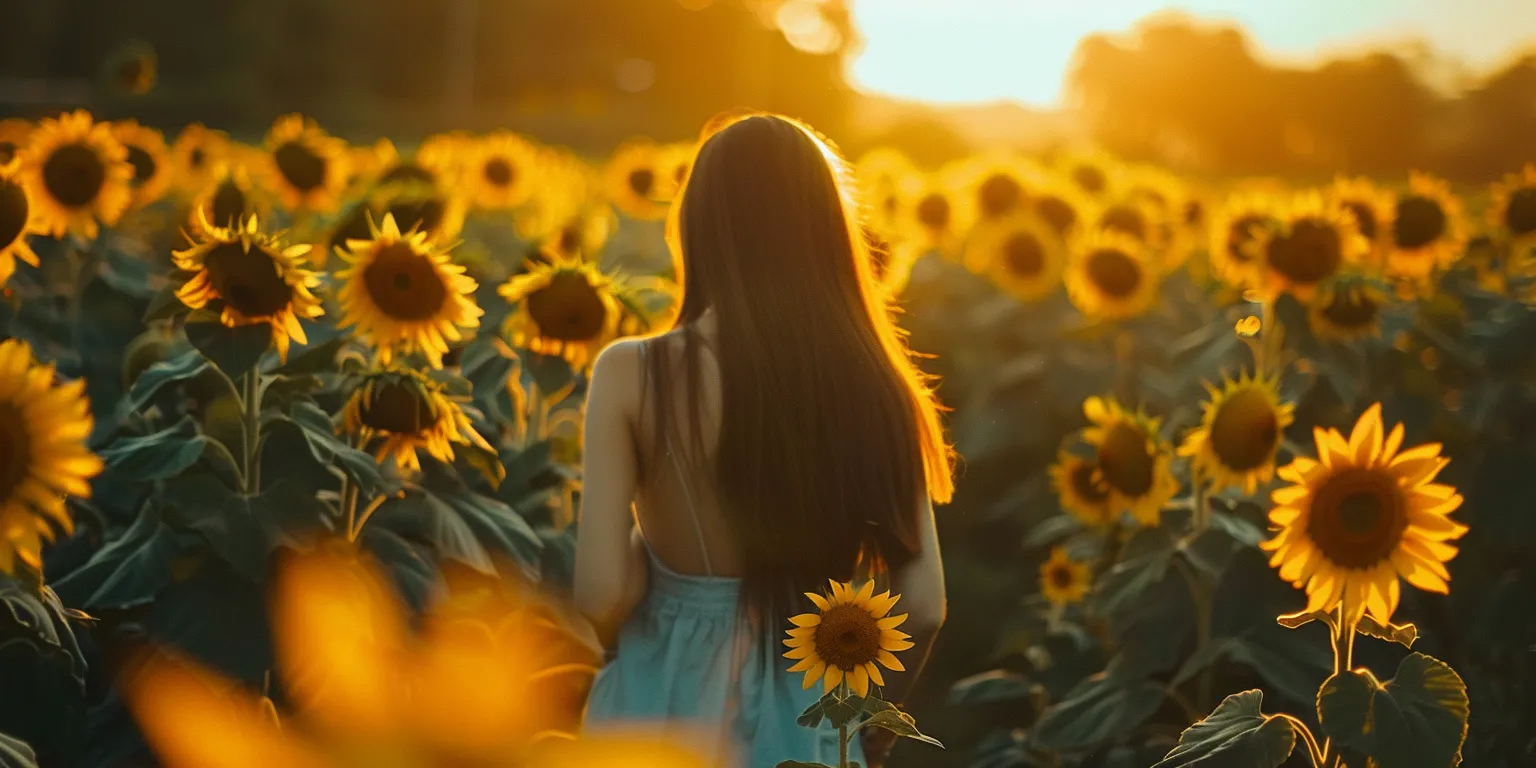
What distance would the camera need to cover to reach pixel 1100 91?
68.1 m

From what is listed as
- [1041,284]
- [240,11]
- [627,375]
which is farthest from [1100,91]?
[627,375]

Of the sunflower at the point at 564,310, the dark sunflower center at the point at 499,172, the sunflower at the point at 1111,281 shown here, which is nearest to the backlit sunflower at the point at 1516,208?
the sunflower at the point at 1111,281

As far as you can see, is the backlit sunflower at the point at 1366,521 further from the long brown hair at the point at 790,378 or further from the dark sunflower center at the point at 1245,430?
the dark sunflower center at the point at 1245,430

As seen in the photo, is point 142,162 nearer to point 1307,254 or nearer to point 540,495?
point 540,495

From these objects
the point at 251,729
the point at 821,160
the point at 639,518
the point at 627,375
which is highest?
the point at 821,160

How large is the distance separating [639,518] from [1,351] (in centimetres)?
121

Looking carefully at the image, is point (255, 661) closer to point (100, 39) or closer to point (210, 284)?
point (210, 284)

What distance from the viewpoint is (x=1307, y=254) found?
456cm

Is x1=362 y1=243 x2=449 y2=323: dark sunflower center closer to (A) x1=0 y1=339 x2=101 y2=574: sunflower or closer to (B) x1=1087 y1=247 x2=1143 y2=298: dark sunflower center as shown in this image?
(A) x1=0 y1=339 x2=101 y2=574: sunflower

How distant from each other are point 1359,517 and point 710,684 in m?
1.10

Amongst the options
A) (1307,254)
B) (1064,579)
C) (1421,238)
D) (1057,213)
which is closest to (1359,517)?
(1064,579)

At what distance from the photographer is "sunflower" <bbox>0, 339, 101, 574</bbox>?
63.1 inches

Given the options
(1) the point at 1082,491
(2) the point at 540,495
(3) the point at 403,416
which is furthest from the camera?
(1) the point at 1082,491

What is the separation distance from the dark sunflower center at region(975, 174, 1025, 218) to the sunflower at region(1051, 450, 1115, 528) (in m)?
3.24
